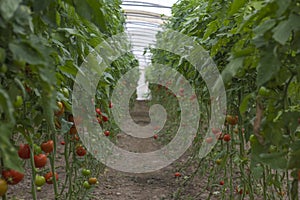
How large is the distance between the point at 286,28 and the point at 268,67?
0.09 meters

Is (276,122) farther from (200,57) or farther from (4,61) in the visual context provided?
(200,57)

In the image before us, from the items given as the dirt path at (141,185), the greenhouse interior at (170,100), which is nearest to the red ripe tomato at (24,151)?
the greenhouse interior at (170,100)

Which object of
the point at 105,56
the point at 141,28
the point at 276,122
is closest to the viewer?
the point at 276,122

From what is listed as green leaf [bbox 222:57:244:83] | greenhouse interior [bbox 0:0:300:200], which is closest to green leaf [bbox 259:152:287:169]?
greenhouse interior [bbox 0:0:300:200]

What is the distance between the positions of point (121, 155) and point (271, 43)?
4.89 meters

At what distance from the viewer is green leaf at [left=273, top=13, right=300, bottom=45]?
92 cm

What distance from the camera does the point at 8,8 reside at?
31.4 inches

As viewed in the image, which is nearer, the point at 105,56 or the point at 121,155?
the point at 105,56

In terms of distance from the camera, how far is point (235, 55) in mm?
1069

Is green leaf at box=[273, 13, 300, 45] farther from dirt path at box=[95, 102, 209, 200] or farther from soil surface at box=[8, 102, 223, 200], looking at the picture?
dirt path at box=[95, 102, 209, 200]

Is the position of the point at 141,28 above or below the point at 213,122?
above

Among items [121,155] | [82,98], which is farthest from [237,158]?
[121,155]

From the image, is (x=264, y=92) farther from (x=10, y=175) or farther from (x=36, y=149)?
(x=36, y=149)

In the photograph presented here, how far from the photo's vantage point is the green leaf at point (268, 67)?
96cm
